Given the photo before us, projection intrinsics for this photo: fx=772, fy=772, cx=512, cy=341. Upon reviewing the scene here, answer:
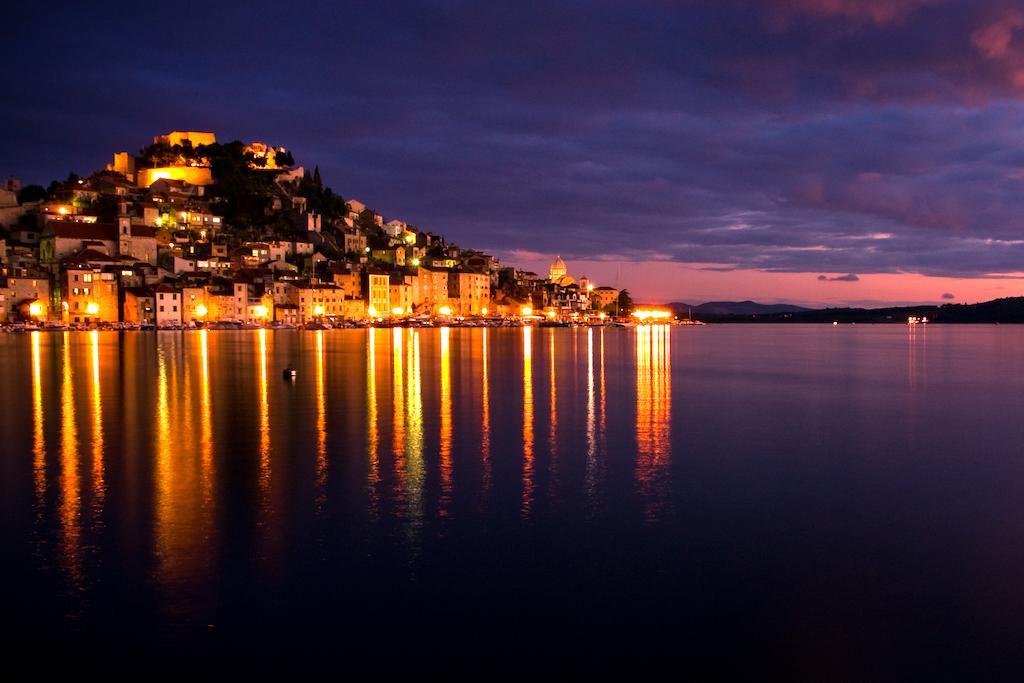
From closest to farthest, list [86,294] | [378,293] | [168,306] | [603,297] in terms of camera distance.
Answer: [86,294]
[168,306]
[378,293]
[603,297]

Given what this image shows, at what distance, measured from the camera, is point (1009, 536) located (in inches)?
373

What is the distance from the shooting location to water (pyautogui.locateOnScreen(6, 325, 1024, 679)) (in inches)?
263

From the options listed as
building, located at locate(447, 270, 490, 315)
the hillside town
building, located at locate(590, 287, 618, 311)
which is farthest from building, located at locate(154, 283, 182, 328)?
building, located at locate(590, 287, 618, 311)

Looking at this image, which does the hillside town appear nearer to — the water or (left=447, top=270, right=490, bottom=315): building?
(left=447, top=270, right=490, bottom=315): building

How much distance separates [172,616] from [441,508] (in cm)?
407

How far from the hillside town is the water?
60.1 metres

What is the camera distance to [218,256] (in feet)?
284

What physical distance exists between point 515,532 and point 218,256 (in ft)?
278

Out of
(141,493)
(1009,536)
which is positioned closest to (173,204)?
(141,493)

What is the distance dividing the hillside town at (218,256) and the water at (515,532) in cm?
6009

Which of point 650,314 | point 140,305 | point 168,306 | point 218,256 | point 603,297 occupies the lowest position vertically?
point 650,314

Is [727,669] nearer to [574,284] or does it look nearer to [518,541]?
[518,541]

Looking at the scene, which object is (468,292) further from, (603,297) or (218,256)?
(603,297)

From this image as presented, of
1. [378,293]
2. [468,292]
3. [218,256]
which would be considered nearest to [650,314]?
[468,292]
